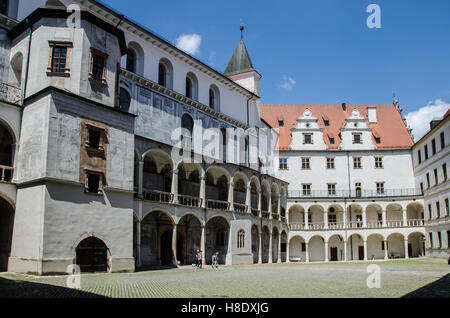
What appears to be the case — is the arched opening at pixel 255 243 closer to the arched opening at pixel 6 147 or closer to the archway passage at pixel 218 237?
the archway passage at pixel 218 237

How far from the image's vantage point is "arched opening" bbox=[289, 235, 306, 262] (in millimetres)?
50750

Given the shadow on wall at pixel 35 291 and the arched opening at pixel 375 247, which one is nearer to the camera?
the shadow on wall at pixel 35 291

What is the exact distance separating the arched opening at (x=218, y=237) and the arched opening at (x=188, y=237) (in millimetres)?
1598

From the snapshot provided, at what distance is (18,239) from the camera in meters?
20.0

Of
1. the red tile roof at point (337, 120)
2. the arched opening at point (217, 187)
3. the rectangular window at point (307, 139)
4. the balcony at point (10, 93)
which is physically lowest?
the arched opening at point (217, 187)

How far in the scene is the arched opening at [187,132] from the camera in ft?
109

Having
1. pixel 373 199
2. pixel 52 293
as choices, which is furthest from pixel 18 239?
pixel 373 199

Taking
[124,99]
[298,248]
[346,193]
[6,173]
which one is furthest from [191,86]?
[346,193]

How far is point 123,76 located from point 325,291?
66.0 feet

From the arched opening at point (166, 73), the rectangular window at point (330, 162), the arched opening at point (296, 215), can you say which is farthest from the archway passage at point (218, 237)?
the rectangular window at point (330, 162)

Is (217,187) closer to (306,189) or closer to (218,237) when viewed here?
(218,237)

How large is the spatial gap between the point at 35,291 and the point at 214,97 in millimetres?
27977

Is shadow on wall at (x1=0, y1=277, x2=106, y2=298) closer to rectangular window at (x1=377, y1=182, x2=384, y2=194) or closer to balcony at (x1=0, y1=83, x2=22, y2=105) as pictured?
balcony at (x1=0, y1=83, x2=22, y2=105)

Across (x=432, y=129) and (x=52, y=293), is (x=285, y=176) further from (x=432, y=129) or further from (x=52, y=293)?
(x=52, y=293)
